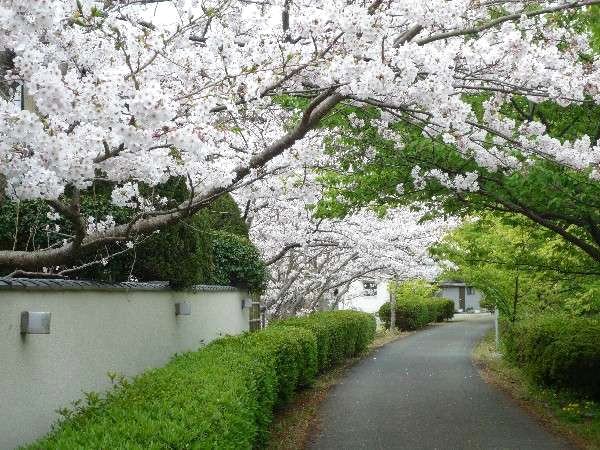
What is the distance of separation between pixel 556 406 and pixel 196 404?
24.8 feet

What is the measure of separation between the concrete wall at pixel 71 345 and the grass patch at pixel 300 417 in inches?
65.8

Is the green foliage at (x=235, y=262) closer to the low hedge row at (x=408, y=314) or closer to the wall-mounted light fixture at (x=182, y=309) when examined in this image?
the wall-mounted light fixture at (x=182, y=309)

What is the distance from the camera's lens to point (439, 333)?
1273 inches

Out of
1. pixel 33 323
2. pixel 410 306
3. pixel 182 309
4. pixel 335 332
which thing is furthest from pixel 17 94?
pixel 410 306

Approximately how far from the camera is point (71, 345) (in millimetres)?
5590

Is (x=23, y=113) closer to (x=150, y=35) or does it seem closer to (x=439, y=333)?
(x=150, y=35)

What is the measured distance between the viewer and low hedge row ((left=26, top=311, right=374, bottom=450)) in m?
3.87

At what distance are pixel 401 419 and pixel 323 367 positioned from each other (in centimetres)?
569

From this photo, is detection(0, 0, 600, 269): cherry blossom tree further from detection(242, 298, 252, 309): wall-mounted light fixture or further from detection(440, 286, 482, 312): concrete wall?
detection(440, 286, 482, 312): concrete wall

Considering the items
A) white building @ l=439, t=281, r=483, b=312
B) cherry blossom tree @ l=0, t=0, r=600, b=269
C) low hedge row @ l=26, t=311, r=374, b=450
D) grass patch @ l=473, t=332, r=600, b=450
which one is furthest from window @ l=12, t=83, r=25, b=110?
white building @ l=439, t=281, r=483, b=312

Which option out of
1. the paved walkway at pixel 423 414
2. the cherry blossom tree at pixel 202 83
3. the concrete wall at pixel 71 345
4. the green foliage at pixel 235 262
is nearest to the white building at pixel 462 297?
the paved walkway at pixel 423 414

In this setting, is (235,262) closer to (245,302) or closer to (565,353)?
(245,302)

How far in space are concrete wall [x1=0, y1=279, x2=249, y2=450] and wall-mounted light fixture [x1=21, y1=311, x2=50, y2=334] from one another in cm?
6

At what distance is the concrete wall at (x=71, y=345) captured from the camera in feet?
15.0
